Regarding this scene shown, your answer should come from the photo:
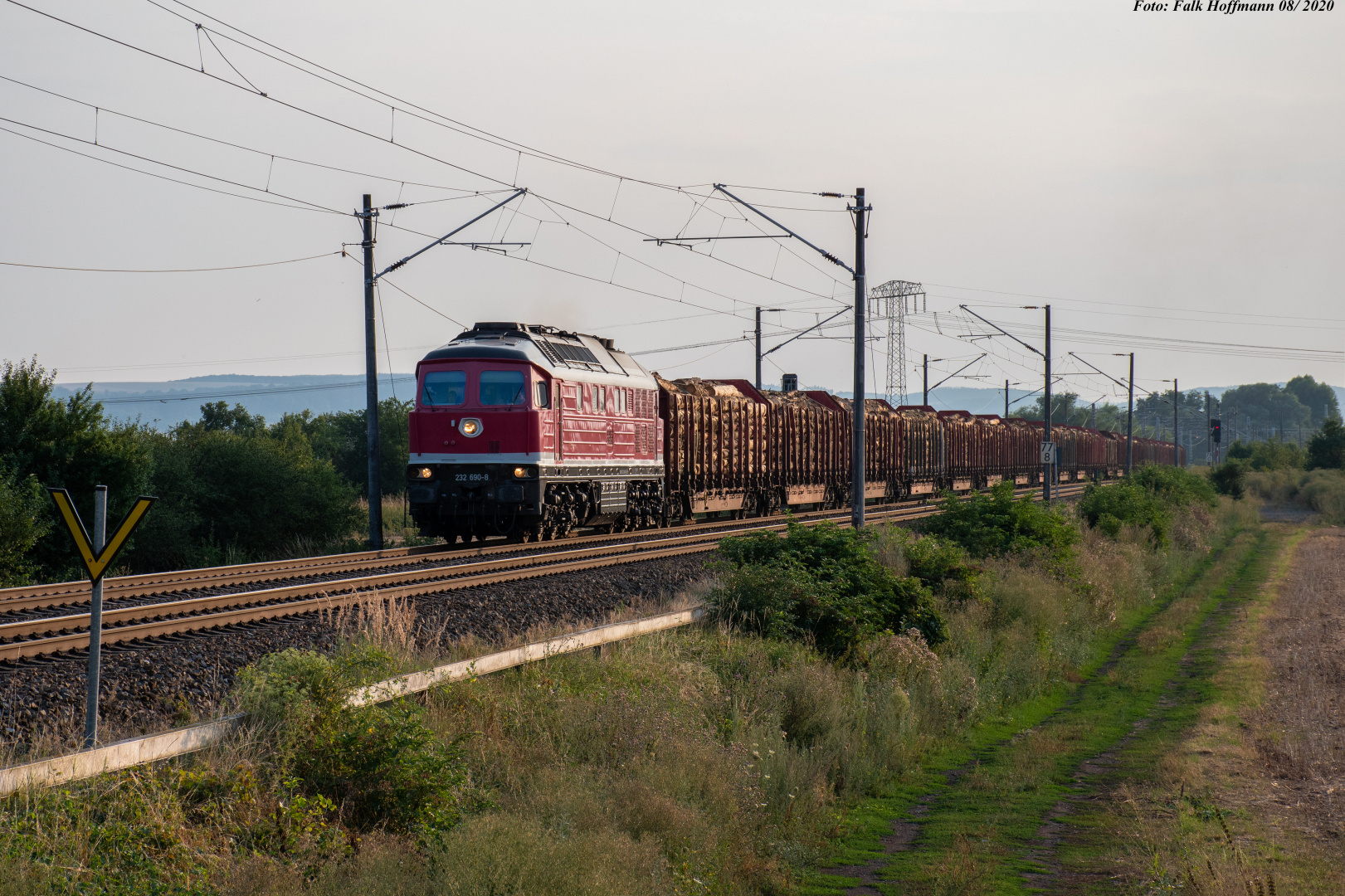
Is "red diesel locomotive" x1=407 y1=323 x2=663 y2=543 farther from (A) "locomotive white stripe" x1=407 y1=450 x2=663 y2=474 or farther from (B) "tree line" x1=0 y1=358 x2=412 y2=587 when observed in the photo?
(B) "tree line" x1=0 y1=358 x2=412 y2=587

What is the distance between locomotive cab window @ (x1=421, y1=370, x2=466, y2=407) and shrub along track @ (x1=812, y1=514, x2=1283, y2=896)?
503 inches

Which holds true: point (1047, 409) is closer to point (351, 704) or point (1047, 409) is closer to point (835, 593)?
point (835, 593)

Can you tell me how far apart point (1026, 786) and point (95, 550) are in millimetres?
8913

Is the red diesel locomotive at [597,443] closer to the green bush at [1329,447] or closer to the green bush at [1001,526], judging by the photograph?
the green bush at [1001,526]

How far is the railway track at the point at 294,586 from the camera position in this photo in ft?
39.1

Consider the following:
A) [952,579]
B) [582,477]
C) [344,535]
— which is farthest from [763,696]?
[344,535]

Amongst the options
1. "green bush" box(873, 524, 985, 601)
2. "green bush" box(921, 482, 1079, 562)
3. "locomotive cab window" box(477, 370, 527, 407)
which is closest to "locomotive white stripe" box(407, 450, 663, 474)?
"locomotive cab window" box(477, 370, 527, 407)

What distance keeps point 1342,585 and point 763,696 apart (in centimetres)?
2500

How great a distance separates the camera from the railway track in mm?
11922

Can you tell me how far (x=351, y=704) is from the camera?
8.09m

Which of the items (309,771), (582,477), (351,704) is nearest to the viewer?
(309,771)

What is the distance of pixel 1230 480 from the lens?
2864 inches

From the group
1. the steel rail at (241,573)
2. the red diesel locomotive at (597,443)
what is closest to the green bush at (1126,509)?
the red diesel locomotive at (597,443)

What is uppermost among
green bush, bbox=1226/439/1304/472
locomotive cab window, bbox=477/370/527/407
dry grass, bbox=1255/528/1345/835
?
locomotive cab window, bbox=477/370/527/407
